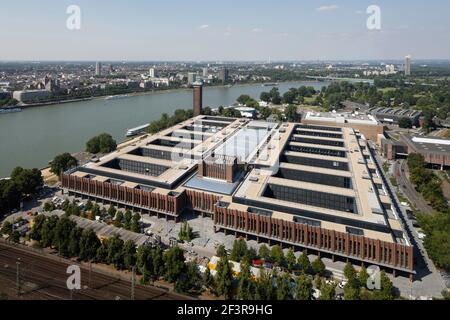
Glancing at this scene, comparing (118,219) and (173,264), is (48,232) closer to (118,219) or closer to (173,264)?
(118,219)

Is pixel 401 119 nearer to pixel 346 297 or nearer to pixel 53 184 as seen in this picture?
pixel 346 297

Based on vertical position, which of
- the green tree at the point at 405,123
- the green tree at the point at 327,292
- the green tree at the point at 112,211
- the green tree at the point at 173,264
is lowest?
the green tree at the point at 327,292

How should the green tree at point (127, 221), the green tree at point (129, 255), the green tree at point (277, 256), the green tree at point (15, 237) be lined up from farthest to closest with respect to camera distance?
the green tree at point (127, 221) → the green tree at point (15, 237) → the green tree at point (277, 256) → the green tree at point (129, 255)

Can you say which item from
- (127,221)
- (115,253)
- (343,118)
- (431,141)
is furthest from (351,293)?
(343,118)

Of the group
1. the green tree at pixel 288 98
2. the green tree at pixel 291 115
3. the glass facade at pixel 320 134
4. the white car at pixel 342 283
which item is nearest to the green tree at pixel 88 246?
the white car at pixel 342 283


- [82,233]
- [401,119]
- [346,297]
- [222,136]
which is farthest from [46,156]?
[401,119]

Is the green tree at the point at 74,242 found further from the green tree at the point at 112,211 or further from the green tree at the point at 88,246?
the green tree at the point at 112,211
